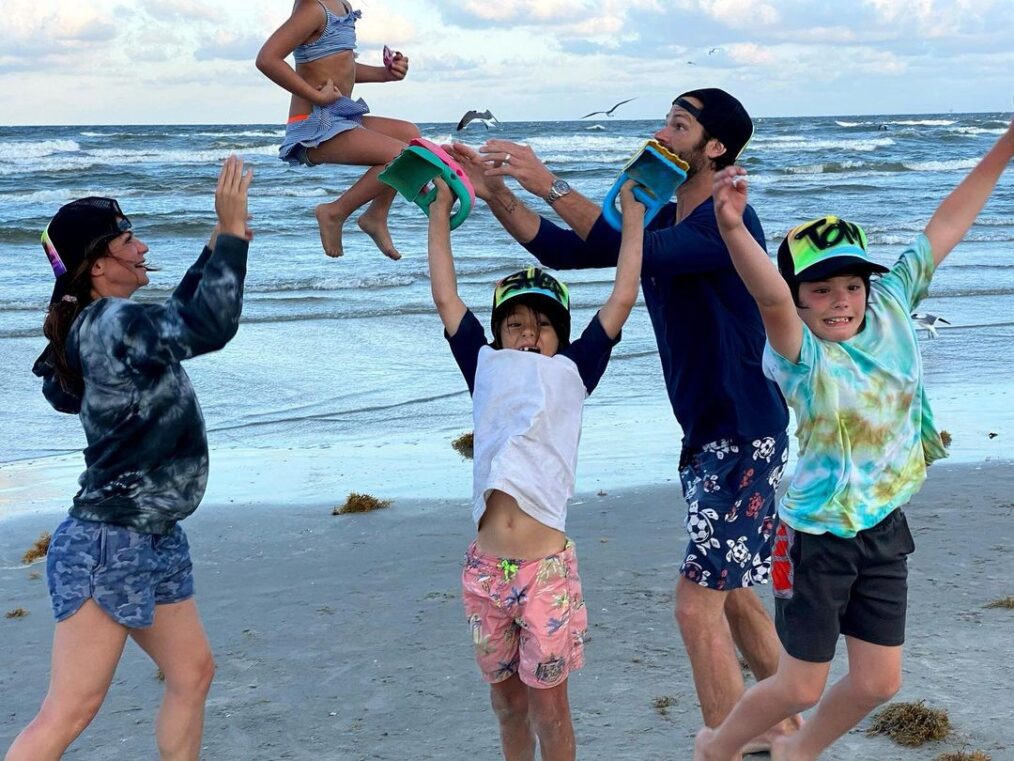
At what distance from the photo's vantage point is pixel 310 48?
4.70m

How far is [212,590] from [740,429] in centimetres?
318

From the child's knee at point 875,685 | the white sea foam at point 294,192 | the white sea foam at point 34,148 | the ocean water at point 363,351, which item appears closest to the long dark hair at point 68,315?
the child's knee at point 875,685

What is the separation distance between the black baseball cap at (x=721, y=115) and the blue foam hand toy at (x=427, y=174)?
0.78 m

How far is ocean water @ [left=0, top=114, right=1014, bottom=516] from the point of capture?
336 inches

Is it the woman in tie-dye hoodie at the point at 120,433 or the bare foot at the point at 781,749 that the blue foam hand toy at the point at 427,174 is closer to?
the woman in tie-dye hoodie at the point at 120,433

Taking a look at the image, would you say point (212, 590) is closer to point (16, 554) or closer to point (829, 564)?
point (16, 554)

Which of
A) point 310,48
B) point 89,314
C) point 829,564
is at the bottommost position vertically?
point 829,564

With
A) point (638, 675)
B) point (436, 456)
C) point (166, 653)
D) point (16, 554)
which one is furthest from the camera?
point (436, 456)

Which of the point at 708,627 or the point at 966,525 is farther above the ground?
the point at 708,627

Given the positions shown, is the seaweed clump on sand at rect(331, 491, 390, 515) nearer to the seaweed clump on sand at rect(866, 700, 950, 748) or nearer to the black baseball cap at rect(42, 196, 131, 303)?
the seaweed clump on sand at rect(866, 700, 950, 748)

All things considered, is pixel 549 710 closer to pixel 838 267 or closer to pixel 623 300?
pixel 623 300

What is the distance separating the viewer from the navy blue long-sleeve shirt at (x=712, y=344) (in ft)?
13.7

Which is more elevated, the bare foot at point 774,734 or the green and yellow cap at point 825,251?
the green and yellow cap at point 825,251

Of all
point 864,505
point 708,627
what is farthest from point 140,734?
point 864,505
